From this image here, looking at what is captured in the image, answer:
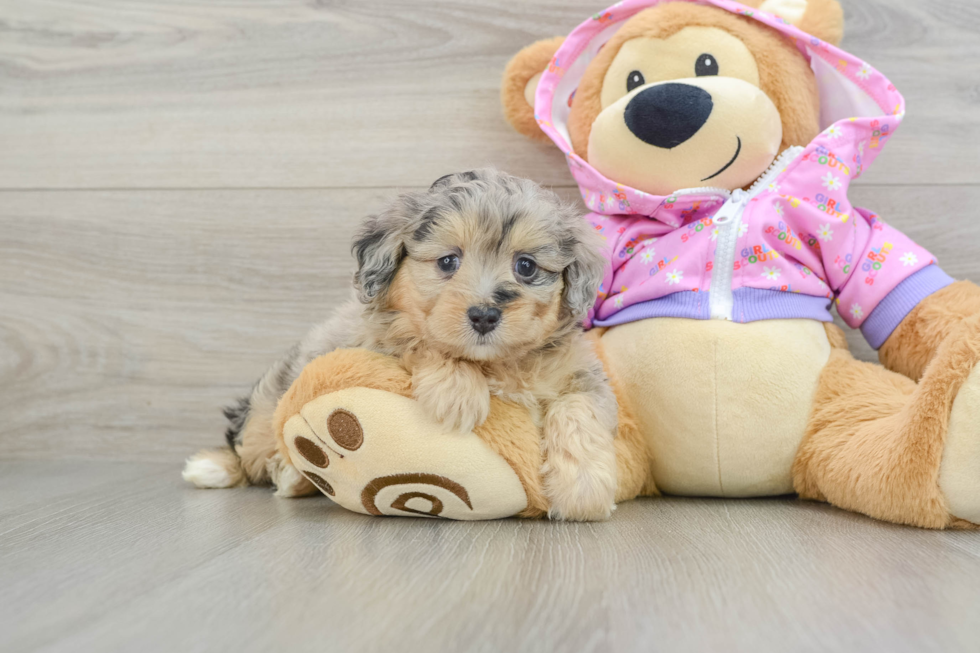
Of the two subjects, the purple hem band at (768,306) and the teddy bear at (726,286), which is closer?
the teddy bear at (726,286)

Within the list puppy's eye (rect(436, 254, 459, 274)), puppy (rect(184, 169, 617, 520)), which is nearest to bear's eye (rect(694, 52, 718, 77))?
puppy (rect(184, 169, 617, 520))

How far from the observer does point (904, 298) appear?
1556 millimetres

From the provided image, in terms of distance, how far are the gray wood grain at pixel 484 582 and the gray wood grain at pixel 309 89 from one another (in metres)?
1.01

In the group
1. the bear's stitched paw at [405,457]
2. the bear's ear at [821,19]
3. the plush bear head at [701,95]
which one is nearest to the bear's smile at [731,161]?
the plush bear head at [701,95]

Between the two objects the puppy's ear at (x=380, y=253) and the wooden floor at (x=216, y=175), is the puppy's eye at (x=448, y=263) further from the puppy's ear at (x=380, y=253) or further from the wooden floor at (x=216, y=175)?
the wooden floor at (x=216, y=175)

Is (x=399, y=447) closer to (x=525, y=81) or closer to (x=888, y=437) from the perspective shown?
(x=888, y=437)

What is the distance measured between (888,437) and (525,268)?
2.38 feet

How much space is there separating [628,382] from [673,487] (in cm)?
25

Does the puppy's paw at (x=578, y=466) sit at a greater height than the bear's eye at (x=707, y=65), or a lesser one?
lesser

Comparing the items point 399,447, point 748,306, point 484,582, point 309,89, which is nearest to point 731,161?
point 748,306

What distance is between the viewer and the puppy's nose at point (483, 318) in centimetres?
122

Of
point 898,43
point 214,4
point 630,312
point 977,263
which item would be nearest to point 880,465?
point 630,312

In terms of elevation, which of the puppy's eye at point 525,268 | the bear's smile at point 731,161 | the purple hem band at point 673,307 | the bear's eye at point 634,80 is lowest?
the purple hem band at point 673,307

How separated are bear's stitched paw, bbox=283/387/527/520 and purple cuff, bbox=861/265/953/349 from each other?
0.90 metres
